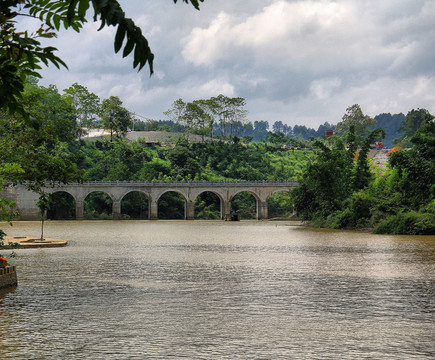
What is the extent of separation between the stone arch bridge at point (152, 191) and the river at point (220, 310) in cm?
6933

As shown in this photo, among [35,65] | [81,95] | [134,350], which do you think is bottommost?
[134,350]

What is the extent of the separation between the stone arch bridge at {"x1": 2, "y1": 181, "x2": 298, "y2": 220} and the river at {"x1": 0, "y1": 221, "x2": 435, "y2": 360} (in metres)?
69.3

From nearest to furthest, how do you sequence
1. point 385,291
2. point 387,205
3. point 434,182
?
point 385,291, point 434,182, point 387,205

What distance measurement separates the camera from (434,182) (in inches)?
1865

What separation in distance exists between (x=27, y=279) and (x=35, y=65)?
→ 43.5 ft

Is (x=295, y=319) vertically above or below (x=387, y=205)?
below

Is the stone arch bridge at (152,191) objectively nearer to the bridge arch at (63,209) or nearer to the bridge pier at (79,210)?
the bridge pier at (79,210)

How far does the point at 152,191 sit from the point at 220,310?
83617 mm

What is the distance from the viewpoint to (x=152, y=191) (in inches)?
3770

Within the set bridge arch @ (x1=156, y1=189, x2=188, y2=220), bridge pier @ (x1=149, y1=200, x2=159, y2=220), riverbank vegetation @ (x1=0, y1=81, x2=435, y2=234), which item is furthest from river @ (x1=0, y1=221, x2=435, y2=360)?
bridge arch @ (x1=156, y1=189, x2=188, y2=220)

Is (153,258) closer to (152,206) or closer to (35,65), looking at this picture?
(35,65)

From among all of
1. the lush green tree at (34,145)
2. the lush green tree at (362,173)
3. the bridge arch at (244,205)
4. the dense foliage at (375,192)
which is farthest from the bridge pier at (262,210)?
the lush green tree at (34,145)

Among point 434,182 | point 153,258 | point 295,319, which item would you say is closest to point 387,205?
point 434,182

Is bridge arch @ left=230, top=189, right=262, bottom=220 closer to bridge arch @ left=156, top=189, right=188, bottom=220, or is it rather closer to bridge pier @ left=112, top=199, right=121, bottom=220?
bridge arch @ left=156, top=189, right=188, bottom=220
